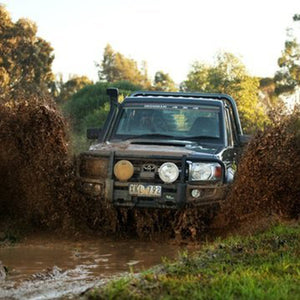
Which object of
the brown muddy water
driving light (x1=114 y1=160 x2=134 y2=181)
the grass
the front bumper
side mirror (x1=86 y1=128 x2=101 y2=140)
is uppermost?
side mirror (x1=86 y1=128 x2=101 y2=140)

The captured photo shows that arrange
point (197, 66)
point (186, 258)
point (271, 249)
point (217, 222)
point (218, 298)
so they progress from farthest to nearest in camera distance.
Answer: point (197, 66) → point (217, 222) → point (271, 249) → point (186, 258) → point (218, 298)

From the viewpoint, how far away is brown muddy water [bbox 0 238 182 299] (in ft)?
21.2

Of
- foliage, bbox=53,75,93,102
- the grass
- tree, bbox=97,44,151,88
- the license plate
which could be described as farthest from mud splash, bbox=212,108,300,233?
tree, bbox=97,44,151,88

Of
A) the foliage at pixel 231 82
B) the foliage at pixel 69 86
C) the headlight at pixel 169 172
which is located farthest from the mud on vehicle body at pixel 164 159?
the foliage at pixel 69 86

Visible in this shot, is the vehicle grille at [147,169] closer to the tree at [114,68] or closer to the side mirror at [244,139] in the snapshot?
the side mirror at [244,139]

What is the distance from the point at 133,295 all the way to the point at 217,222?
13.7ft

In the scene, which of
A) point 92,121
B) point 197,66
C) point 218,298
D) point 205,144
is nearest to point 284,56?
point 197,66

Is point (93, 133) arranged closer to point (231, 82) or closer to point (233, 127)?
point (233, 127)

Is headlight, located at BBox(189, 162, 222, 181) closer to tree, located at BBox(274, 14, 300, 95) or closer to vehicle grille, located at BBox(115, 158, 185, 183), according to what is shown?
vehicle grille, located at BBox(115, 158, 185, 183)

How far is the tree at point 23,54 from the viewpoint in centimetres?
4950

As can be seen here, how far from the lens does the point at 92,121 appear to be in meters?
51.9

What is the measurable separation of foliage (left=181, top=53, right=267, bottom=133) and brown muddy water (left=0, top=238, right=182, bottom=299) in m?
43.3

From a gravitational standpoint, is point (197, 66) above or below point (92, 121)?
above

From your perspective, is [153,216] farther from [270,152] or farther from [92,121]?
[92,121]
